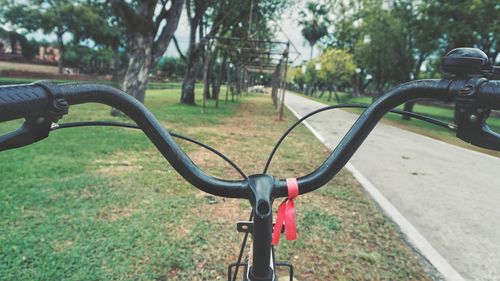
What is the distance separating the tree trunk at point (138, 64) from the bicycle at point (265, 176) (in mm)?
10035

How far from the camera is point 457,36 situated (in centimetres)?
1586

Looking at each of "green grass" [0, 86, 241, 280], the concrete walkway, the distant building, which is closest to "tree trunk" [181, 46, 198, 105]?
the concrete walkway

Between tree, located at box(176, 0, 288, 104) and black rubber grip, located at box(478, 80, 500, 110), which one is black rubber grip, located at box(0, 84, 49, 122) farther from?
tree, located at box(176, 0, 288, 104)

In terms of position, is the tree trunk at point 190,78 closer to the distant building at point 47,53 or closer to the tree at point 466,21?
the tree at point 466,21

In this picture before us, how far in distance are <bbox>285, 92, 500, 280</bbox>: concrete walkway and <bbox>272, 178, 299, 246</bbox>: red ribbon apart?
2753mm

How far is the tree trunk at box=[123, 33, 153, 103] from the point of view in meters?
10.4

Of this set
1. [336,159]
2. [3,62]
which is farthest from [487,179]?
[3,62]

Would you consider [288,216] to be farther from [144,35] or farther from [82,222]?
[144,35]

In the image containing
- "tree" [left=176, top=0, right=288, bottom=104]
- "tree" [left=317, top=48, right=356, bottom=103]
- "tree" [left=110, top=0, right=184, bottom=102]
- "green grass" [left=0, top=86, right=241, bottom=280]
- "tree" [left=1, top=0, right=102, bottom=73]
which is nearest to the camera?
"green grass" [left=0, top=86, right=241, bottom=280]

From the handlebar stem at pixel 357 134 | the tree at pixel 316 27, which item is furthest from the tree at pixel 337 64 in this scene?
the handlebar stem at pixel 357 134

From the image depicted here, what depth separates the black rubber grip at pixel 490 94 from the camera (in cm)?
74

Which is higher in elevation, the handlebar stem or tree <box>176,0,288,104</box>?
tree <box>176,0,288,104</box>

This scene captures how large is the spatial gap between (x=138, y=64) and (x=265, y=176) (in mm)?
10410

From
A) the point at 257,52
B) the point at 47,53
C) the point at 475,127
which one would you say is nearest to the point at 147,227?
the point at 475,127
